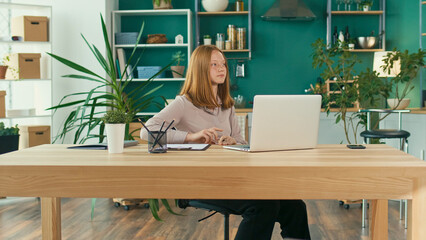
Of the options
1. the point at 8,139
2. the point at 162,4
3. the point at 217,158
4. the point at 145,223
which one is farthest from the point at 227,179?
the point at 162,4

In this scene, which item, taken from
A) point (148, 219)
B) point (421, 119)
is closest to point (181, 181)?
point (148, 219)

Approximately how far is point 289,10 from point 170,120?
11.3ft

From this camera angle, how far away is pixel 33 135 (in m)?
5.05

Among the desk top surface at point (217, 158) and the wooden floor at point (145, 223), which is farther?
the wooden floor at point (145, 223)

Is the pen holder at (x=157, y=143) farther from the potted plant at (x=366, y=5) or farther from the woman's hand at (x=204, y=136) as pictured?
the potted plant at (x=366, y=5)

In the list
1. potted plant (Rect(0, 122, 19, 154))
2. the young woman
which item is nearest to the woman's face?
the young woman

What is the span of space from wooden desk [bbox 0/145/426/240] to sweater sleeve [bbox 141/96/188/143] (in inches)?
30.0

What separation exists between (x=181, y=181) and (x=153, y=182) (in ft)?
0.32

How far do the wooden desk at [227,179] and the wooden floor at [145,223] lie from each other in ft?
5.68

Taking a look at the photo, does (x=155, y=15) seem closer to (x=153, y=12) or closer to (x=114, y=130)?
(x=153, y=12)

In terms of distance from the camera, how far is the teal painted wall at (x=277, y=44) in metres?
6.03

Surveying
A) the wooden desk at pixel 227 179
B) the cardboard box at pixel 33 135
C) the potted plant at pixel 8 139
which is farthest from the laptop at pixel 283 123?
the cardboard box at pixel 33 135

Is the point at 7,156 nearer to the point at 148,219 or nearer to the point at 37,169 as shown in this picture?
the point at 37,169

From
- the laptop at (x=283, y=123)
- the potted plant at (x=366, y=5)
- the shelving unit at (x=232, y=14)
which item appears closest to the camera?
the laptop at (x=283, y=123)
